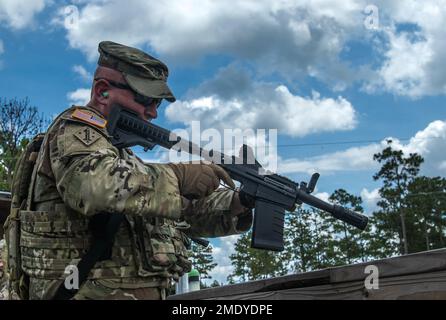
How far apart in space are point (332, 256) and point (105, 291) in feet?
110

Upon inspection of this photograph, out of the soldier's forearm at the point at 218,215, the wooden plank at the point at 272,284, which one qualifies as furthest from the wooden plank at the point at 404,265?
the soldier's forearm at the point at 218,215

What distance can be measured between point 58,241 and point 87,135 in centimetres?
52

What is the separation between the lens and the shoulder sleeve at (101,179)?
2.32m

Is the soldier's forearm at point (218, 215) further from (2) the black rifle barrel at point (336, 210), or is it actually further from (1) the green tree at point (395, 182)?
(1) the green tree at point (395, 182)

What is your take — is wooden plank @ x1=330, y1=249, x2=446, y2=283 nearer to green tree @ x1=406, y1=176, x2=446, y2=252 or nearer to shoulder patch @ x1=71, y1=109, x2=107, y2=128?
shoulder patch @ x1=71, y1=109, x2=107, y2=128

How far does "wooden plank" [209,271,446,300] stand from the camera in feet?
5.06

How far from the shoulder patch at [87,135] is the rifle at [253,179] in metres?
0.22

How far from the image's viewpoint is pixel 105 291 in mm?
2508

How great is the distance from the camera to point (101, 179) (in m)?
2.33

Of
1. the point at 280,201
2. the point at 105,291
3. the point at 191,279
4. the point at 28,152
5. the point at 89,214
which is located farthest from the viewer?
the point at 191,279

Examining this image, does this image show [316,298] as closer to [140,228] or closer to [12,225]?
[140,228]

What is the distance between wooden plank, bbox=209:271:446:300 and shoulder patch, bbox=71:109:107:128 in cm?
122

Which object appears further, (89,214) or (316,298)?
(89,214)

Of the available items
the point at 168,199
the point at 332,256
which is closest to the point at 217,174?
the point at 168,199
